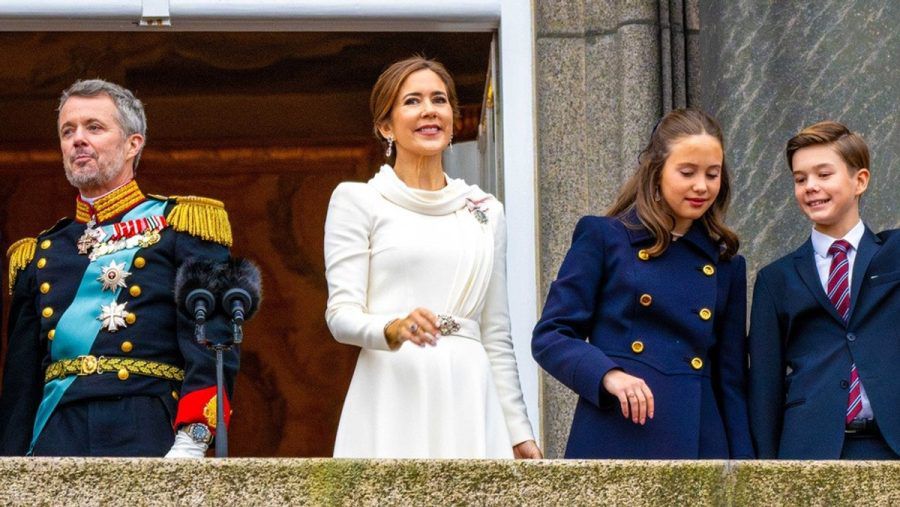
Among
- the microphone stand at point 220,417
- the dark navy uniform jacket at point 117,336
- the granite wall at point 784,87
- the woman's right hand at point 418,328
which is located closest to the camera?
the microphone stand at point 220,417

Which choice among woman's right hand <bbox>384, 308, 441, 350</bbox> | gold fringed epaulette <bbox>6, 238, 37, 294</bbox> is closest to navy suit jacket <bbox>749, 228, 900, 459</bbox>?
woman's right hand <bbox>384, 308, 441, 350</bbox>

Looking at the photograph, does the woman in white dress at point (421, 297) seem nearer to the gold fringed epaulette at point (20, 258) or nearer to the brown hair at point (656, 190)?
the brown hair at point (656, 190)

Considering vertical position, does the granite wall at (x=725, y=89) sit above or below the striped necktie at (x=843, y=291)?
above

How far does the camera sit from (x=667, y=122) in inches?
256

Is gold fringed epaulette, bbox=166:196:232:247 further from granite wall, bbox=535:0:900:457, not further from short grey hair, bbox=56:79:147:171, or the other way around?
granite wall, bbox=535:0:900:457

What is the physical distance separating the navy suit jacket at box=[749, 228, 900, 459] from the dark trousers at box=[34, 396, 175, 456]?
63.6 inches

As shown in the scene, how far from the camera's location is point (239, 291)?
579cm

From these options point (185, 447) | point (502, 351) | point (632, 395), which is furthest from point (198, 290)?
point (632, 395)

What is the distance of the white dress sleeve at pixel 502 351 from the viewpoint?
6.43 metres

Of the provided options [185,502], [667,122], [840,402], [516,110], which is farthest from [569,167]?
[185,502]

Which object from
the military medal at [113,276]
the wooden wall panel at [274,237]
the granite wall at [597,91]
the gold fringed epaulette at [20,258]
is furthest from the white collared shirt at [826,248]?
the wooden wall panel at [274,237]

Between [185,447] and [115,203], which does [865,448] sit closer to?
[185,447]

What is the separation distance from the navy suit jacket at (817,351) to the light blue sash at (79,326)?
5.82 feet

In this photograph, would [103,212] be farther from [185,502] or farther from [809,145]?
[809,145]
